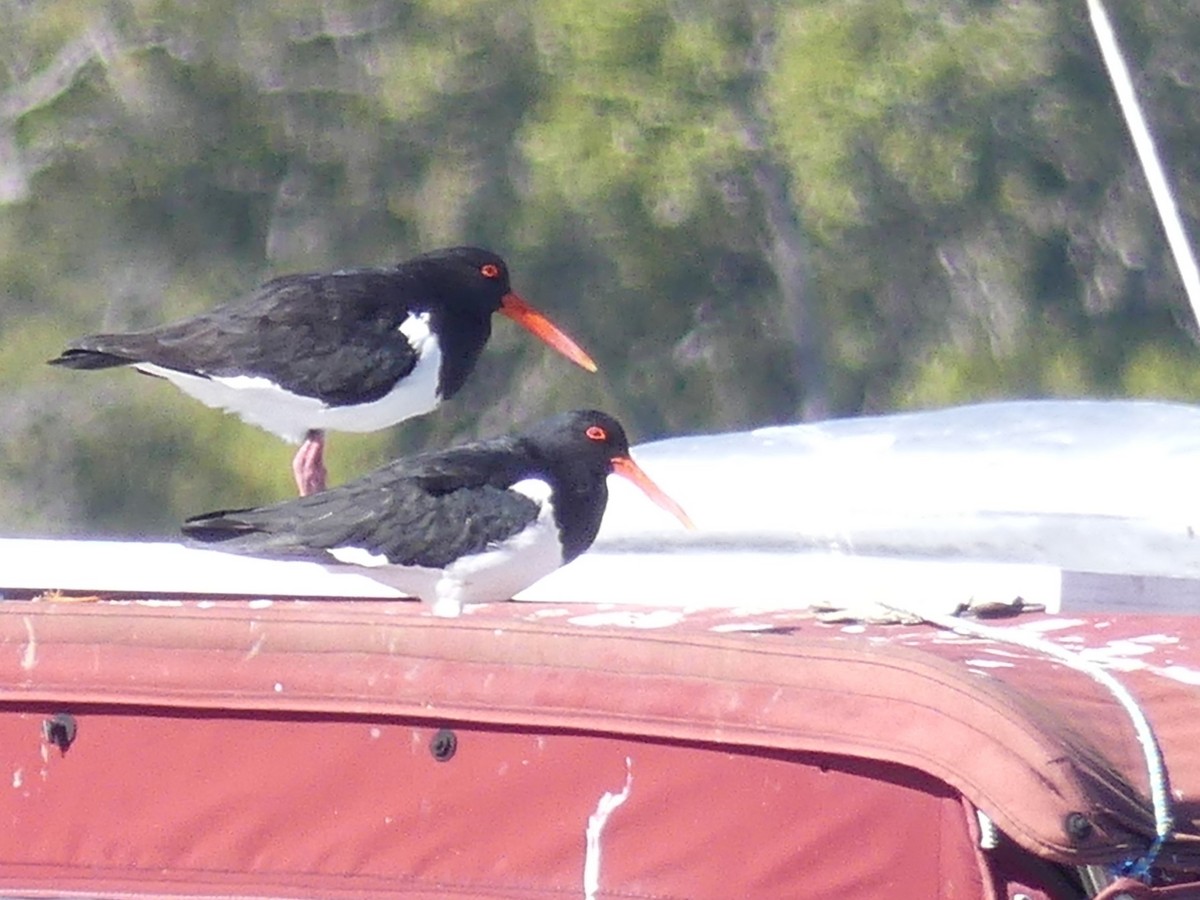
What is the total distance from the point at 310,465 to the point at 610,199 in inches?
591

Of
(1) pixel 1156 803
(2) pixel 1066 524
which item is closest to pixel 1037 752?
(1) pixel 1156 803

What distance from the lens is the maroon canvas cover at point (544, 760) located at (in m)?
3.02

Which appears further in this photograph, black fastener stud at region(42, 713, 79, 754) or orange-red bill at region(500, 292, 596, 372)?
orange-red bill at region(500, 292, 596, 372)

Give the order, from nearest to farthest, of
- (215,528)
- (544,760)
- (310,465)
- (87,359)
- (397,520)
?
(544,760), (215,528), (397,520), (87,359), (310,465)

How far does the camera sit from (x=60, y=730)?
3549 millimetres

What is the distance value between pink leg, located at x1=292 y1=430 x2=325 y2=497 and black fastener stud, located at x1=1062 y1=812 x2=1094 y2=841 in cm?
430

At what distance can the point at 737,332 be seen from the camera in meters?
22.7

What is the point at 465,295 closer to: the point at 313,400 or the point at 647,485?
the point at 313,400

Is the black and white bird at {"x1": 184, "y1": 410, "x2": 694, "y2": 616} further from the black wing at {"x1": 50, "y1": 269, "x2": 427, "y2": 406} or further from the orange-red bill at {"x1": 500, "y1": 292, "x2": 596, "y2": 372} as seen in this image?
the orange-red bill at {"x1": 500, "y1": 292, "x2": 596, "y2": 372}

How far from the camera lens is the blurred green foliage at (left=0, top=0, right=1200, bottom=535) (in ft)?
71.2

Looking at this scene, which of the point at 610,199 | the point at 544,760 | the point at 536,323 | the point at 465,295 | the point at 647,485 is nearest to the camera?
the point at 544,760

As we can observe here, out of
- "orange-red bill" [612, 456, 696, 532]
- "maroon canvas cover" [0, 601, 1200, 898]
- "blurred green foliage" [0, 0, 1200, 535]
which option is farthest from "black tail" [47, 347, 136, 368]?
"blurred green foliage" [0, 0, 1200, 535]

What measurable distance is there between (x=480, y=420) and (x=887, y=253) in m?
4.07

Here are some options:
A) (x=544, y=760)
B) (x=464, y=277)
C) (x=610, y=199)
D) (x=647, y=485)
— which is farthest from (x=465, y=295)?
(x=610, y=199)
